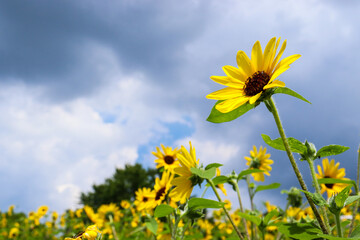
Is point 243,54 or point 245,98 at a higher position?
point 243,54

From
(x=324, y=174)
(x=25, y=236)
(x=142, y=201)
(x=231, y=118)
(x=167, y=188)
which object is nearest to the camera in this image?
(x=231, y=118)

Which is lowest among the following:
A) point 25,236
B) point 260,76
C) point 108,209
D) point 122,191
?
point 260,76

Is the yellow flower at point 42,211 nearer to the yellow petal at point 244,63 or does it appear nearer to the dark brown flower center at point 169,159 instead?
the dark brown flower center at point 169,159

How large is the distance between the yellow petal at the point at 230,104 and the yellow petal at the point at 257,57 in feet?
0.74

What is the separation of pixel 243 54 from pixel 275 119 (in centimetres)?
40

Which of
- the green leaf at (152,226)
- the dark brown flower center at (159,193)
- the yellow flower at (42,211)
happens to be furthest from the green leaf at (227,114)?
the yellow flower at (42,211)

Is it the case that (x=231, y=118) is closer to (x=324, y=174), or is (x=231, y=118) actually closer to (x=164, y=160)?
(x=324, y=174)

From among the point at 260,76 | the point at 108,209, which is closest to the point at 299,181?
the point at 260,76

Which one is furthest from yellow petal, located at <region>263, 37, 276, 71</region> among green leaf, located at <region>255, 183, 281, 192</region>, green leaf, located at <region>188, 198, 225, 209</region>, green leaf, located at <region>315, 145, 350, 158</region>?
green leaf, located at <region>255, 183, 281, 192</region>

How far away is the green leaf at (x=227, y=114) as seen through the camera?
159 centimetres

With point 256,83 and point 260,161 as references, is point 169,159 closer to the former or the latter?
point 260,161

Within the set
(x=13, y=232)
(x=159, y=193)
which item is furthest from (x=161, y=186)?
(x=13, y=232)

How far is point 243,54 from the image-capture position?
5.56 ft

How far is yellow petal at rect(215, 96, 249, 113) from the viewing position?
1.50 meters
